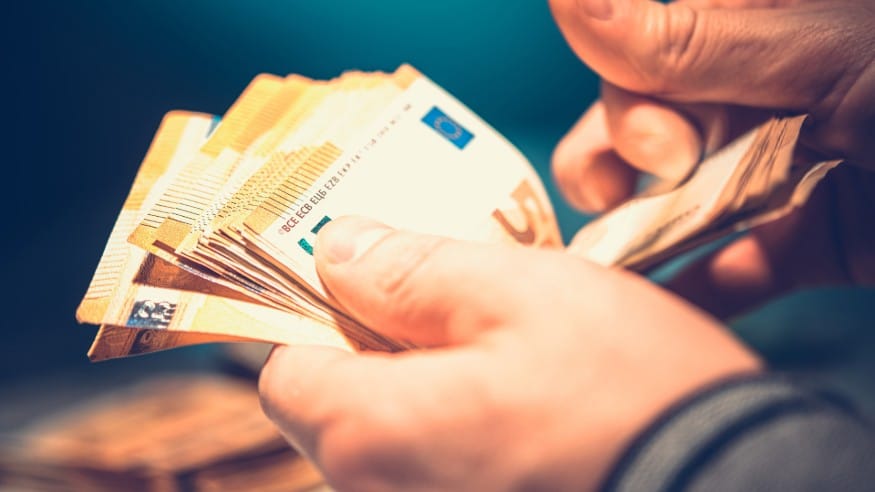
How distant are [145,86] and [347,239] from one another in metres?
1.30

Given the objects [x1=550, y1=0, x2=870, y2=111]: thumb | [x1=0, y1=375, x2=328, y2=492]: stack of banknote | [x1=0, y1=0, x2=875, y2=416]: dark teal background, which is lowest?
[x1=0, y1=375, x2=328, y2=492]: stack of banknote

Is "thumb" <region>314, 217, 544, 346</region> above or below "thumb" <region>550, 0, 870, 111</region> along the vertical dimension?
below

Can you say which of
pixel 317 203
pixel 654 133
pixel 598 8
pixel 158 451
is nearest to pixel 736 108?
pixel 654 133

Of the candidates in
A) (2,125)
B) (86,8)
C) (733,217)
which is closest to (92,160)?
(2,125)

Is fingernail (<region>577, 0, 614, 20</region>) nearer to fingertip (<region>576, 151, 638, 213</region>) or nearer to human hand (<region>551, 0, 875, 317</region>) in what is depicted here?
human hand (<region>551, 0, 875, 317</region>)

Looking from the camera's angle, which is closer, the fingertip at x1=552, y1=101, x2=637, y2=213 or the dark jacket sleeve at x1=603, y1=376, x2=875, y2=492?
the dark jacket sleeve at x1=603, y1=376, x2=875, y2=492

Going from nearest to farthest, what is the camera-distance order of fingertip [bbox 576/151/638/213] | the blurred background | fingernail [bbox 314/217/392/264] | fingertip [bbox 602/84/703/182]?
fingernail [bbox 314/217/392/264] → fingertip [bbox 602/84/703/182] → fingertip [bbox 576/151/638/213] → the blurred background

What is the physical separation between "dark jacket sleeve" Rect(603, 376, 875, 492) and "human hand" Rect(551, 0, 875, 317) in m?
0.43

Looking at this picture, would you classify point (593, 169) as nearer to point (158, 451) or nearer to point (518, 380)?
point (518, 380)

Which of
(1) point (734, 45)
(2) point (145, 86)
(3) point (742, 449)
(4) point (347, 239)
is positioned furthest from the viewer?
(2) point (145, 86)

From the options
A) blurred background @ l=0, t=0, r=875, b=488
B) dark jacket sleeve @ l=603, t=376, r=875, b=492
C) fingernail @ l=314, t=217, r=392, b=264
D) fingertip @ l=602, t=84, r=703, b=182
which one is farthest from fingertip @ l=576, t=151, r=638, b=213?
blurred background @ l=0, t=0, r=875, b=488

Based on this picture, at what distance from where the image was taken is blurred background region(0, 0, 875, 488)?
1520 millimetres

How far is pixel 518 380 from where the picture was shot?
42 centimetres

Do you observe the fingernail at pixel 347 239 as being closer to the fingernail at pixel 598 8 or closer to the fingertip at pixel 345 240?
the fingertip at pixel 345 240
